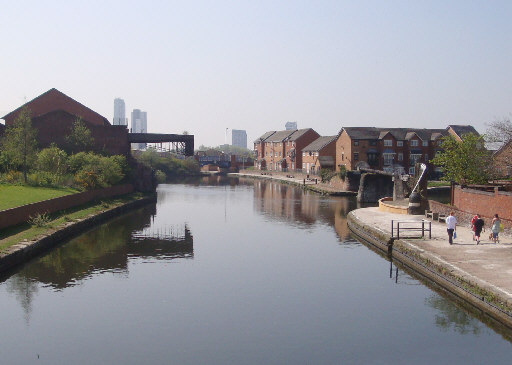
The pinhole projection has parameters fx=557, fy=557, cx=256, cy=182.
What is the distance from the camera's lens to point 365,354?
1823cm

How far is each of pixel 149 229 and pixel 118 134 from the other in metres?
30.2

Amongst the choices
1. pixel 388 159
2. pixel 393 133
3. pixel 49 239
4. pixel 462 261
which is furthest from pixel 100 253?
pixel 393 133

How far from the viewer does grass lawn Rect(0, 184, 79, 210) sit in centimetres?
3919

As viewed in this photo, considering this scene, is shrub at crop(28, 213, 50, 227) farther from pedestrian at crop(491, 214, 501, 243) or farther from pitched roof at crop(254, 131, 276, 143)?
pitched roof at crop(254, 131, 276, 143)

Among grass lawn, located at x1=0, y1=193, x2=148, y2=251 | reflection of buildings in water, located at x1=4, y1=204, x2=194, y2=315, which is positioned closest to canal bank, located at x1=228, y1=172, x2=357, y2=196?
grass lawn, located at x1=0, y1=193, x2=148, y2=251

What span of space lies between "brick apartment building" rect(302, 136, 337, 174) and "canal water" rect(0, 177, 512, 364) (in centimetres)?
7180

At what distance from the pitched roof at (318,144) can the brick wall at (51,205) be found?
56.9 meters

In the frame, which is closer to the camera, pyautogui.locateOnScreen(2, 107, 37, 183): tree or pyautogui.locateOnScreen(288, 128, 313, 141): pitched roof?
pyautogui.locateOnScreen(2, 107, 37, 183): tree

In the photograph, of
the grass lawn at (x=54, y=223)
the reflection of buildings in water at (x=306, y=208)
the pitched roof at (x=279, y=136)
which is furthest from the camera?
the pitched roof at (x=279, y=136)

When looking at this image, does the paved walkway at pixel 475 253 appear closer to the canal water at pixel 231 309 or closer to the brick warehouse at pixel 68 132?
the canal water at pixel 231 309

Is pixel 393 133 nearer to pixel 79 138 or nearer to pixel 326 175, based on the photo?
pixel 326 175

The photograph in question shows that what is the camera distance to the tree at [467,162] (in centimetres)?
4500

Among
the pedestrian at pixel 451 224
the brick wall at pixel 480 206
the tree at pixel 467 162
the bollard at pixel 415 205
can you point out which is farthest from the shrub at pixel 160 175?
the pedestrian at pixel 451 224

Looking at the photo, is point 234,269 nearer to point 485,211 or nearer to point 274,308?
point 274,308
